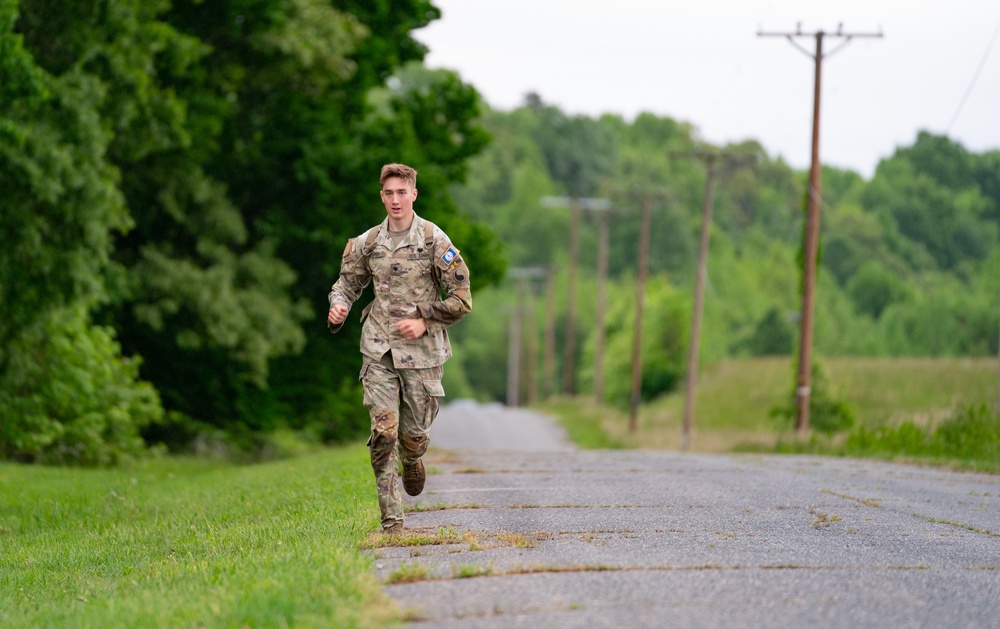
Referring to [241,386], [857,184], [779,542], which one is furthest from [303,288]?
[857,184]

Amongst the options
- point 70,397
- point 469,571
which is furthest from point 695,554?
point 70,397

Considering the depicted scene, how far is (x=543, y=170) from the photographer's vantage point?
151 meters

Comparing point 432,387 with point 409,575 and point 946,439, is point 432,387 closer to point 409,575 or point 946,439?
point 409,575

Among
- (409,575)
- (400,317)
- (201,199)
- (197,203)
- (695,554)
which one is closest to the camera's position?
(409,575)

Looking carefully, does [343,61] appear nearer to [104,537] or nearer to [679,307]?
[104,537]

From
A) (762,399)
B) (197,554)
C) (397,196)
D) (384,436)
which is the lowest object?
(762,399)

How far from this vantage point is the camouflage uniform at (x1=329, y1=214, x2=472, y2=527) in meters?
9.20

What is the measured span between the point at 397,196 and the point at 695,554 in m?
2.93

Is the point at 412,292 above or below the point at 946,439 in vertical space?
above

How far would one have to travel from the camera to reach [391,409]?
9.20m

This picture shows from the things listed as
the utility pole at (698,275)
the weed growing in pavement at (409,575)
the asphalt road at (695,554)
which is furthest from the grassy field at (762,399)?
the weed growing in pavement at (409,575)

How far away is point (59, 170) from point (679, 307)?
46.3 m

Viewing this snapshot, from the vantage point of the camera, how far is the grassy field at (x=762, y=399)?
126 ft

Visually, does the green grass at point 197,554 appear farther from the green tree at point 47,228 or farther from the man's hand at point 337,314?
the green tree at point 47,228
